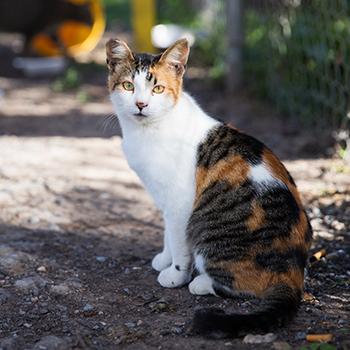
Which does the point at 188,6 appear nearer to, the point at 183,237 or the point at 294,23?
the point at 294,23

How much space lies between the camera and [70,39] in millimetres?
9289

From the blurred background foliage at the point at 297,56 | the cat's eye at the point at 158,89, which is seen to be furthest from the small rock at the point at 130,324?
the blurred background foliage at the point at 297,56

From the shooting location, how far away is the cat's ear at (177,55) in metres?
3.12

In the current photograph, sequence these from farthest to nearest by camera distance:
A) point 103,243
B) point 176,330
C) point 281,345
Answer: point 103,243, point 176,330, point 281,345

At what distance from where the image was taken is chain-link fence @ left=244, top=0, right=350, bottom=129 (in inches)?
212

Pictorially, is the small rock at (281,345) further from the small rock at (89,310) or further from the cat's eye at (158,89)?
the cat's eye at (158,89)

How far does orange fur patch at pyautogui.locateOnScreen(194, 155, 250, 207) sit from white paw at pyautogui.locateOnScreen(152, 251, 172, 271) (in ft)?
1.49

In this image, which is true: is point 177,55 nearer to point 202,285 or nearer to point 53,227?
point 202,285

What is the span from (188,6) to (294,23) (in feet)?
16.1

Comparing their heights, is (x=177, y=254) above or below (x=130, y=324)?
above

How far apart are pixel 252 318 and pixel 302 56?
3.91 m

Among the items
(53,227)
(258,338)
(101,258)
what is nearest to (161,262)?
(101,258)

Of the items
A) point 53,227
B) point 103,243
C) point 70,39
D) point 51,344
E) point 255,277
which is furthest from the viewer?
point 70,39

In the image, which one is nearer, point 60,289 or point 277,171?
point 277,171
